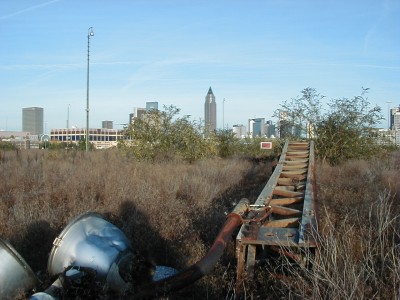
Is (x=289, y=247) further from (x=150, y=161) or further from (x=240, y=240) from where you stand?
(x=150, y=161)

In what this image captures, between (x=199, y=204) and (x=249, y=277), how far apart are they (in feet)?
12.3

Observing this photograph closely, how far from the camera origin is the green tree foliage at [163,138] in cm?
1838

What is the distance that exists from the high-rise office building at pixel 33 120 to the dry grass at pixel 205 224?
313ft

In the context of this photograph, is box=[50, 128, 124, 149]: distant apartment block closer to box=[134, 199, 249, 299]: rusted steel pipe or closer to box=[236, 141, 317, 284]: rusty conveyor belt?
box=[236, 141, 317, 284]: rusty conveyor belt

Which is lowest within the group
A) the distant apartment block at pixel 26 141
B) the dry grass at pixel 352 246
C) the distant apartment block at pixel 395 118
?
the distant apartment block at pixel 26 141

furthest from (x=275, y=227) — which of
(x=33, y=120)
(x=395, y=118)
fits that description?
(x=33, y=120)

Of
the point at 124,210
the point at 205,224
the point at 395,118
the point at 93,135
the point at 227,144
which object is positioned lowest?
the point at 205,224

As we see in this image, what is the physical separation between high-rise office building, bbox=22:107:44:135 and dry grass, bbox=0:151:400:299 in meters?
95.4

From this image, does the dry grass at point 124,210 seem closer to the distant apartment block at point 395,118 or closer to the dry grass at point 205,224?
the dry grass at point 205,224

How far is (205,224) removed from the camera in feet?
22.9

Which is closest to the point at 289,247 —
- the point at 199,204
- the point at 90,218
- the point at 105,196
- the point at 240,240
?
the point at 240,240

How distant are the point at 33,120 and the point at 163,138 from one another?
296 feet

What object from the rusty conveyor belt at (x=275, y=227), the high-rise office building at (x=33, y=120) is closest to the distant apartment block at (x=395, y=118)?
the rusty conveyor belt at (x=275, y=227)

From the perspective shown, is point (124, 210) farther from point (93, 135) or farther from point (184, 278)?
point (93, 135)
